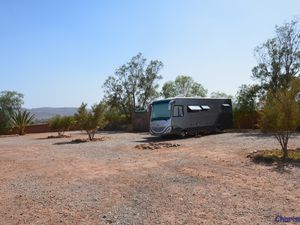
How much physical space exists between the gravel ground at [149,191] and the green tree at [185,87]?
33110 millimetres

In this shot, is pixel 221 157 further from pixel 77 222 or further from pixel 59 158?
pixel 77 222

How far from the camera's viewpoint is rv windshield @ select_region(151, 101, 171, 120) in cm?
2095

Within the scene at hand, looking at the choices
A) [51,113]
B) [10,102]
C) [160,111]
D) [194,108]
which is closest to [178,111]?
[160,111]

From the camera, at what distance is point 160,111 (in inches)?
839

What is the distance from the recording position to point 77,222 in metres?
5.72

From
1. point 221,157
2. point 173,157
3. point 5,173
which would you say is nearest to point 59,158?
point 5,173

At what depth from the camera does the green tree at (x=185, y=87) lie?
45281 millimetres

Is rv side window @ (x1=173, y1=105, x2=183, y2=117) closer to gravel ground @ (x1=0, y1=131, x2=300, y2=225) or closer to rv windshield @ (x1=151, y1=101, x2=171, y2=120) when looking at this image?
rv windshield @ (x1=151, y1=101, x2=171, y2=120)

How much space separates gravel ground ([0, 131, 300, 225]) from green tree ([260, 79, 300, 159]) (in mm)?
1452

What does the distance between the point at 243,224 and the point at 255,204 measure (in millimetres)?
1137

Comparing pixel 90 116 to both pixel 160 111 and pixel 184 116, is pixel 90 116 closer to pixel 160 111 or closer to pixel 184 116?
pixel 160 111

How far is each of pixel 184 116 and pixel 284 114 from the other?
10199mm

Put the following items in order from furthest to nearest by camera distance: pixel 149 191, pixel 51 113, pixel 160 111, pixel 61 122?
pixel 51 113, pixel 61 122, pixel 160 111, pixel 149 191

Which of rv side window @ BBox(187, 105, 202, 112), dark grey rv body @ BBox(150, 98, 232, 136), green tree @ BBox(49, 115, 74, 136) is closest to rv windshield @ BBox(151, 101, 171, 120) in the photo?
dark grey rv body @ BBox(150, 98, 232, 136)
